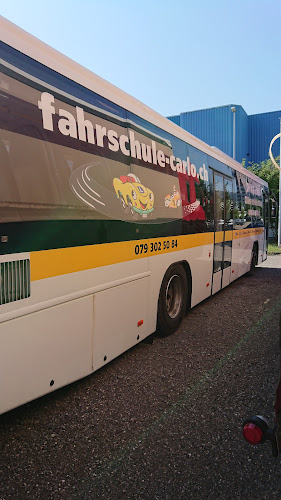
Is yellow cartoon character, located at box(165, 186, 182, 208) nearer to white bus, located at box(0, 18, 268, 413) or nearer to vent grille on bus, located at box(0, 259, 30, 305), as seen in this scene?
white bus, located at box(0, 18, 268, 413)

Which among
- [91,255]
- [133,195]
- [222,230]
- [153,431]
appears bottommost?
[153,431]

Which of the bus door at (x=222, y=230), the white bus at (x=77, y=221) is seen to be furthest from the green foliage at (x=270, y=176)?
the white bus at (x=77, y=221)

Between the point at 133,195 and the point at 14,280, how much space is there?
183cm

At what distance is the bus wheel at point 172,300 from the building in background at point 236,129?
25957mm

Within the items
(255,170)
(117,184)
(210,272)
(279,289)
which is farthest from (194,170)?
(255,170)

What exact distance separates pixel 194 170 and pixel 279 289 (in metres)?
4.37

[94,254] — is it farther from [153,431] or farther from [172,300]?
[172,300]

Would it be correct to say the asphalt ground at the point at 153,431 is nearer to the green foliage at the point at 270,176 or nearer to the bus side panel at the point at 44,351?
the bus side panel at the point at 44,351

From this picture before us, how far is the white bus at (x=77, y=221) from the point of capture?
2527 mm

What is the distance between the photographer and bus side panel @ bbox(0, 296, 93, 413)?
252 centimetres

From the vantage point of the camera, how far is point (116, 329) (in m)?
3.68

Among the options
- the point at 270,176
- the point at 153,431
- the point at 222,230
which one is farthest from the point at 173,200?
the point at 270,176

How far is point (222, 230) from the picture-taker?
705 centimetres

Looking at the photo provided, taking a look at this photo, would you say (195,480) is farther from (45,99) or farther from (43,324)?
(45,99)
